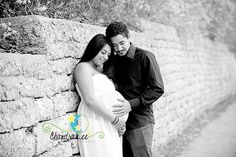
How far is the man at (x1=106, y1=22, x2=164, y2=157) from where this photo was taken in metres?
3.11

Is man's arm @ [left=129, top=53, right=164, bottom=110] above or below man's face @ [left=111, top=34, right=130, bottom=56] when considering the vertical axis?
below

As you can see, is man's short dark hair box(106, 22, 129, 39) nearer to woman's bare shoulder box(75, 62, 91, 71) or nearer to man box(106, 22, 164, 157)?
man box(106, 22, 164, 157)

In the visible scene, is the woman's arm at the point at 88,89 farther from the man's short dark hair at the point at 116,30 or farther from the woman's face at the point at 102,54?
the man's short dark hair at the point at 116,30

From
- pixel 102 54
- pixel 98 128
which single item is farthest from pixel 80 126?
pixel 102 54

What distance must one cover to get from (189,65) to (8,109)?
677 cm

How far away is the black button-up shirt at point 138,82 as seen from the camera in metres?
3.19

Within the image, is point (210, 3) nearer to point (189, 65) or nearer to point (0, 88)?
point (189, 65)

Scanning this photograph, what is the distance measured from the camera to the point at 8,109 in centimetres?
218

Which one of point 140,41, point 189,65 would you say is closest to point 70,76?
point 140,41

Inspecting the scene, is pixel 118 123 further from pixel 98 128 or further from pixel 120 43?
pixel 120 43

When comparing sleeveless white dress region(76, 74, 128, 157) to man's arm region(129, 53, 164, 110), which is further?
man's arm region(129, 53, 164, 110)

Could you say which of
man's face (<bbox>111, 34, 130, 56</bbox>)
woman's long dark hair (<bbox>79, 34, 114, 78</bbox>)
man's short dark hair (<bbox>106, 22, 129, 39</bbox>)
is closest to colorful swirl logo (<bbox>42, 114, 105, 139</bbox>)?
woman's long dark hair (<bbox>79, 34, 114, 78</bbox>)

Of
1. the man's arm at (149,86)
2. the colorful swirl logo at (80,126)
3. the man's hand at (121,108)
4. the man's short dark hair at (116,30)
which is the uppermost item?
the man's short dark hair at (116,30)

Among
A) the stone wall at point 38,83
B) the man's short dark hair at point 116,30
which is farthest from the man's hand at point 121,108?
the man's short dark hair at point 116,30
